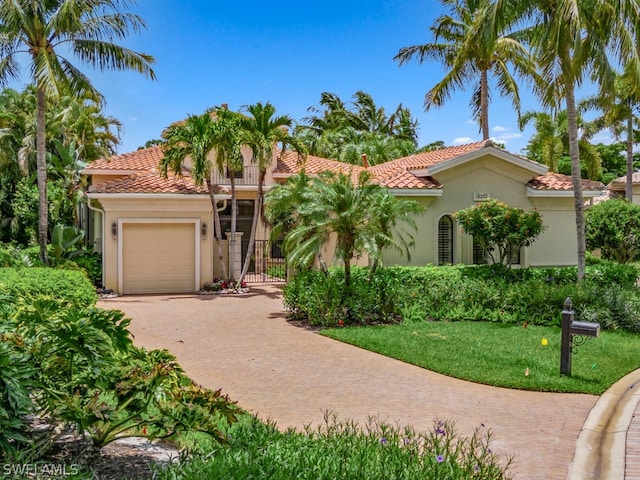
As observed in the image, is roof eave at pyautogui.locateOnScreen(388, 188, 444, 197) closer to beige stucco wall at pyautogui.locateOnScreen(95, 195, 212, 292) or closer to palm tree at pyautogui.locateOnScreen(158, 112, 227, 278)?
palm tree at pyautogui.locateOnScreen(158, 112, 227, 278)

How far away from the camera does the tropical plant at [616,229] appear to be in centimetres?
2138

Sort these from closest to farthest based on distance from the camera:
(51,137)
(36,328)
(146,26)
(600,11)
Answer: (36,328)
(600,11)
(146,26)
(51,137)

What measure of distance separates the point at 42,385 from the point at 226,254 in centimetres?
1823

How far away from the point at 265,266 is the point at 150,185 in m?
6.87

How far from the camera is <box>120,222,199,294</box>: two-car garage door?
2058 centimetres

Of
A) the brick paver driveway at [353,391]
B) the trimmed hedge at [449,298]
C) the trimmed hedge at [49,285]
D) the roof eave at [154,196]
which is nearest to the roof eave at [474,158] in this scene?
the trimmed hedge at [449,298]

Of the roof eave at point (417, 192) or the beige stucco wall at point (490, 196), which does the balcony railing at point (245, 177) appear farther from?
the beige stucco wall at point (490, 196)

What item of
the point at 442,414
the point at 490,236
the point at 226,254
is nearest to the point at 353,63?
the point at 226,254

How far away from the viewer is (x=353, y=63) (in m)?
30.3

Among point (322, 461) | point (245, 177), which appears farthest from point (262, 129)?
point (322, 461)

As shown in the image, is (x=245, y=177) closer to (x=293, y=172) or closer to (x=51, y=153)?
(x=293, y=172)

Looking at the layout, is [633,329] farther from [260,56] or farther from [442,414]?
[260,56]

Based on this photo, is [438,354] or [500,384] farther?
[438,354]

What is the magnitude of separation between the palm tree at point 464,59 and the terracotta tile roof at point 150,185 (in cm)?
1204
